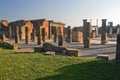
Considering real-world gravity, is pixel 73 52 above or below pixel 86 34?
below

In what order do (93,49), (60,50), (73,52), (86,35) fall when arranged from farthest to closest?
(86,35)
(93,49)
(60,50)
(73,52)

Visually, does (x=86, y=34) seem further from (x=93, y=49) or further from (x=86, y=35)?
(x=93, y=49)

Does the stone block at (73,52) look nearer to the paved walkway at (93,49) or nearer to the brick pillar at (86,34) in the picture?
the paved walkway at (93,49)

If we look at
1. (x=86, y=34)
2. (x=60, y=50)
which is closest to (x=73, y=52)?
(x=60, y=50)

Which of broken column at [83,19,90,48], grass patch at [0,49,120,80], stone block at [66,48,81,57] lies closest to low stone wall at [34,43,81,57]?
stone block at [66,48,81,57]

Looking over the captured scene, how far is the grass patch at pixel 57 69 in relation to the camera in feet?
28.1

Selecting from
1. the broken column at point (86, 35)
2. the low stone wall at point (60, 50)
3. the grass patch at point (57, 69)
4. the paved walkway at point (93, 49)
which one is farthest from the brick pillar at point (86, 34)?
the grass patch at point (57, 69)

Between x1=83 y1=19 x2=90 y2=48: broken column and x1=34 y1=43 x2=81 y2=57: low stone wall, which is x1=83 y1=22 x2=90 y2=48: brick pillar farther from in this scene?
x1=34 y1=43 x2=81 y2=57: low stone wall

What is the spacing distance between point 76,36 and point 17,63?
881 inches

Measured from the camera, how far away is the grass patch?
8.56 m

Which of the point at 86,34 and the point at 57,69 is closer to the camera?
the point at 57,69

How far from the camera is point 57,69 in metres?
9.68

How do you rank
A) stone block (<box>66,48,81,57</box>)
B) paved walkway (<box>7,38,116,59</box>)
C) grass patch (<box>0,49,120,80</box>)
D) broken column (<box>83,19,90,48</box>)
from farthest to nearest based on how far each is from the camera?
1. broken column (<box>83,19,90,48</box>)
2. paved walkway (<box>7,38,116,59</box>)
3. stone block (<box>66,48,81,57</box>)
4. grass patch (<box>0,49,120,80</box>)

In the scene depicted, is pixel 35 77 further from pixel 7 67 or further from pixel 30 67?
pixel 7 67
